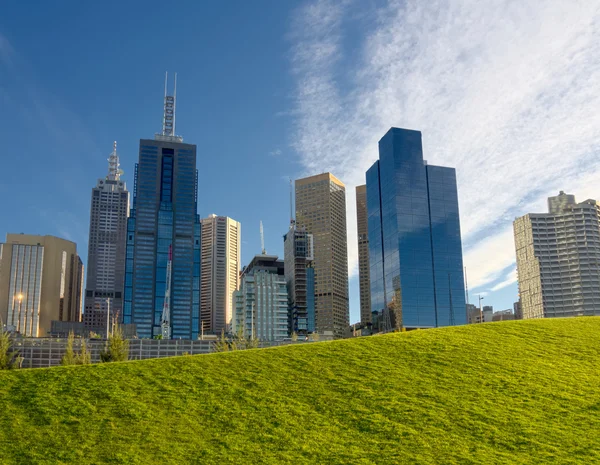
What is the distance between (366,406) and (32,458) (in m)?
13.2

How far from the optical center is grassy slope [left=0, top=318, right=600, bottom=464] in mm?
23656

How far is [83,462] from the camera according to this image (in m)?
22.8

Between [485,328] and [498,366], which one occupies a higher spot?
[485,328]

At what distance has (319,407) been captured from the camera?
27297 mm

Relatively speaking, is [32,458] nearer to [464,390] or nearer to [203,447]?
[203,447]

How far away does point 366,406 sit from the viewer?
27.4m

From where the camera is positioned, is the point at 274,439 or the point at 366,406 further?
the point at 366,406

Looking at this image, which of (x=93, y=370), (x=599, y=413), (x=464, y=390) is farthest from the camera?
(x=93, y=370)

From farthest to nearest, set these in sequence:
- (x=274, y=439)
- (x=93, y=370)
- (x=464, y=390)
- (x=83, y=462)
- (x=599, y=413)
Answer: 1. (x=93, y=370)
2. (x=464, y=390)
3. (x=599, y=413)
4. (x=274, y=439)
5. (x=83, y=462)

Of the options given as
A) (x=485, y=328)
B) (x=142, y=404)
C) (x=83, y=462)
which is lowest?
(x=83, y=462)

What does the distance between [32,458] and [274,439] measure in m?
8.74

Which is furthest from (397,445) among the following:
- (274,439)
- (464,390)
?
(464,390)

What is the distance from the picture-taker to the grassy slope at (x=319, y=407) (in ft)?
77.6

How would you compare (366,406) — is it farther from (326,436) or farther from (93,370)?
(93,370)
